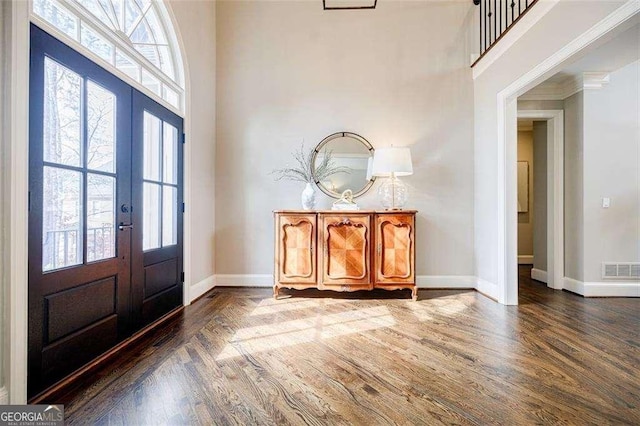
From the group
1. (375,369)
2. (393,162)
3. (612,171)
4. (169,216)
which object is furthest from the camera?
(612,171)

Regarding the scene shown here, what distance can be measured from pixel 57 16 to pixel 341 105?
2.85m

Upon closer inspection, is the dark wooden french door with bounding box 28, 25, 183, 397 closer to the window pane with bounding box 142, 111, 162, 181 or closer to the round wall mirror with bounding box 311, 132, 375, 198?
the window pane with bounding box 142, 111, 162, 181

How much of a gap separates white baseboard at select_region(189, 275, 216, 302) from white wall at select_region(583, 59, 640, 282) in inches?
179

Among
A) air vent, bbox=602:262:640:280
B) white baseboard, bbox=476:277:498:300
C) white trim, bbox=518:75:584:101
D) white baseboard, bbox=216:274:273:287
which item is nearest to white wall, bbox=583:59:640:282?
air vent, bbox=602:262:640:280

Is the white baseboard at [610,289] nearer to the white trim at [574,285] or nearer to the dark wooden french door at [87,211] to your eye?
the white trim at [574,285]

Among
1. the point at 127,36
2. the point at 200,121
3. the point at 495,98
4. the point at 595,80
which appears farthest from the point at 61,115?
the point at 595,80

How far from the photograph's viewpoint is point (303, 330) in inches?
99.7

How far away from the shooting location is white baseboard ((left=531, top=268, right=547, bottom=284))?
4.32m

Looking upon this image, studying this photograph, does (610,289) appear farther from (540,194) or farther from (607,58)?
(607,58)

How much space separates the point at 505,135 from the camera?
10.5ft

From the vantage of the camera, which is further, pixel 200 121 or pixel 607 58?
pixel 200 121

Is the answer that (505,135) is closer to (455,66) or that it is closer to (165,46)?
(455,66)

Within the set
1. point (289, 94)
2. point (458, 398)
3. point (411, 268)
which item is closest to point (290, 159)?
point (289, 94)

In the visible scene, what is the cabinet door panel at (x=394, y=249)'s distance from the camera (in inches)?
133
